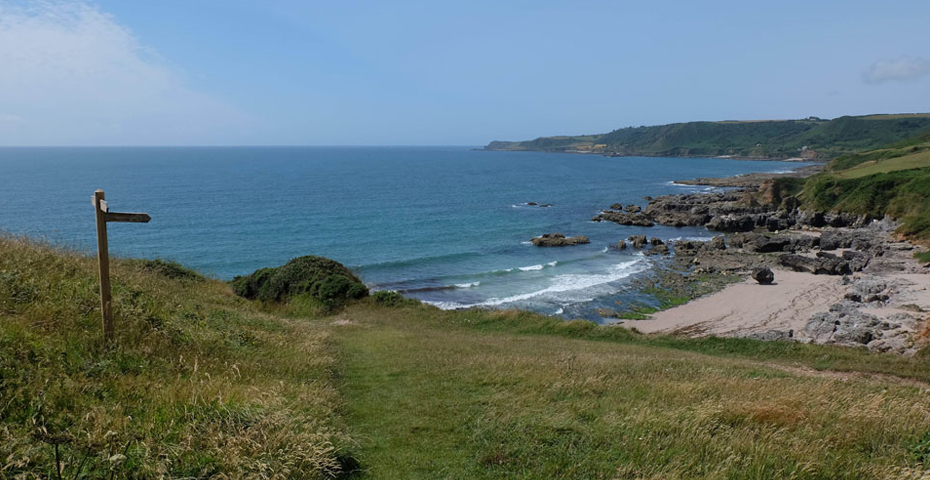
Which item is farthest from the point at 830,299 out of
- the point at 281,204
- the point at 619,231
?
the point at 281,204

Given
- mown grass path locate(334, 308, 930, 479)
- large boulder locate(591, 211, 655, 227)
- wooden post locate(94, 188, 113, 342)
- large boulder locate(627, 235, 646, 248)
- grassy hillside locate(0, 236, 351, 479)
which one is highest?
wooden post locate(94, 188, 113, 342)

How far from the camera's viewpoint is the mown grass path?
6.78 metres

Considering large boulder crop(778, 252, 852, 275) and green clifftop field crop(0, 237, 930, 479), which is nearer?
green clifftop field crop(0, 237, 930, 479)

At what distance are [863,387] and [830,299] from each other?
28.1 m

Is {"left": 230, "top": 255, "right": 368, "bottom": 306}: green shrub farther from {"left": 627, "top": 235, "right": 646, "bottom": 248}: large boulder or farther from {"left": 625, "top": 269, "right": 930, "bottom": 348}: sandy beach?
{"left": 627, "top": 235, "right": 646, "bottom": 248}: large boulder

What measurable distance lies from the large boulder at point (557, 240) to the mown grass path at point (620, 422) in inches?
1781

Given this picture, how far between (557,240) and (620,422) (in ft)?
167

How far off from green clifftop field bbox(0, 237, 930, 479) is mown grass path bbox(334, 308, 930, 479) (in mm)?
35

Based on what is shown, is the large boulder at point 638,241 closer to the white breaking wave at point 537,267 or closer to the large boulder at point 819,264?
the white breaking wave at point 537,267

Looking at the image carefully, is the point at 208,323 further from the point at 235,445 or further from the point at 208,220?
the point at 208,220

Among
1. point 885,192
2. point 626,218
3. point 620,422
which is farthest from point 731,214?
point 620,422

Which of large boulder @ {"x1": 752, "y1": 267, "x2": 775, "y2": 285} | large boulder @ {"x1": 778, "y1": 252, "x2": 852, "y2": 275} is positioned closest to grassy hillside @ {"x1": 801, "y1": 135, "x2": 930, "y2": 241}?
large boulder @ {"x1": 778, "y1": 252, "x2": 852, "y2": 275}

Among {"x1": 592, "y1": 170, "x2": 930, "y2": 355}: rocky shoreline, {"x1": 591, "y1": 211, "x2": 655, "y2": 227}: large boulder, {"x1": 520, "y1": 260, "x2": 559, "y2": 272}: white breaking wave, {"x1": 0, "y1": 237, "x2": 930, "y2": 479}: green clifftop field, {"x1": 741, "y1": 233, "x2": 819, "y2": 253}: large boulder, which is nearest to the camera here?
{"x1": 0, "y1": 237, "x2": 930, "y2": 479}: green clifftop field

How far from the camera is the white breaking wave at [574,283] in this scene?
3697cm
